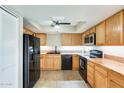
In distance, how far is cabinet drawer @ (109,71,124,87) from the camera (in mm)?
2373

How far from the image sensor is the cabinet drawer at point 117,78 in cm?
237

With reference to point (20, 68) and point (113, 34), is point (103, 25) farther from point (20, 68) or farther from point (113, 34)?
point (20, 68)

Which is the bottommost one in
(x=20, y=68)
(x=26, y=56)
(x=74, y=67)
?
(x=74, y=67)

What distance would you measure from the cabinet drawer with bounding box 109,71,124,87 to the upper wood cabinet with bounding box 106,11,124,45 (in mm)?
694

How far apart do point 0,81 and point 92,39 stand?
3480mm

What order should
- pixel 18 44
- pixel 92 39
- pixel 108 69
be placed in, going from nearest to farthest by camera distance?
pixel 108 69, pixel 18 44, pixel 92 39

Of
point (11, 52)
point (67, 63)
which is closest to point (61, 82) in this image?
point (11, 52)

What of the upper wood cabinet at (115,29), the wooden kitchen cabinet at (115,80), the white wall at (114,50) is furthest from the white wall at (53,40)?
the wooden kitchen cabinet at (115,80)

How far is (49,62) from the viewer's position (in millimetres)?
8000

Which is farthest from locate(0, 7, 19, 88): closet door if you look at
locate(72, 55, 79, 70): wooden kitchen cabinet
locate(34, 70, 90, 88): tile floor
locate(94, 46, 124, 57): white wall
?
locate(72, 55, 79, 70): wooden kitchen cabinet

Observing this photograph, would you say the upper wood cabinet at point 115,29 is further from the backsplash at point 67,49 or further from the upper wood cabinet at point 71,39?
the backsplash at point 67,49

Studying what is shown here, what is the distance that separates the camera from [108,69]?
9.78 feet

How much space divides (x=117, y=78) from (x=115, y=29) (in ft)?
4.16
